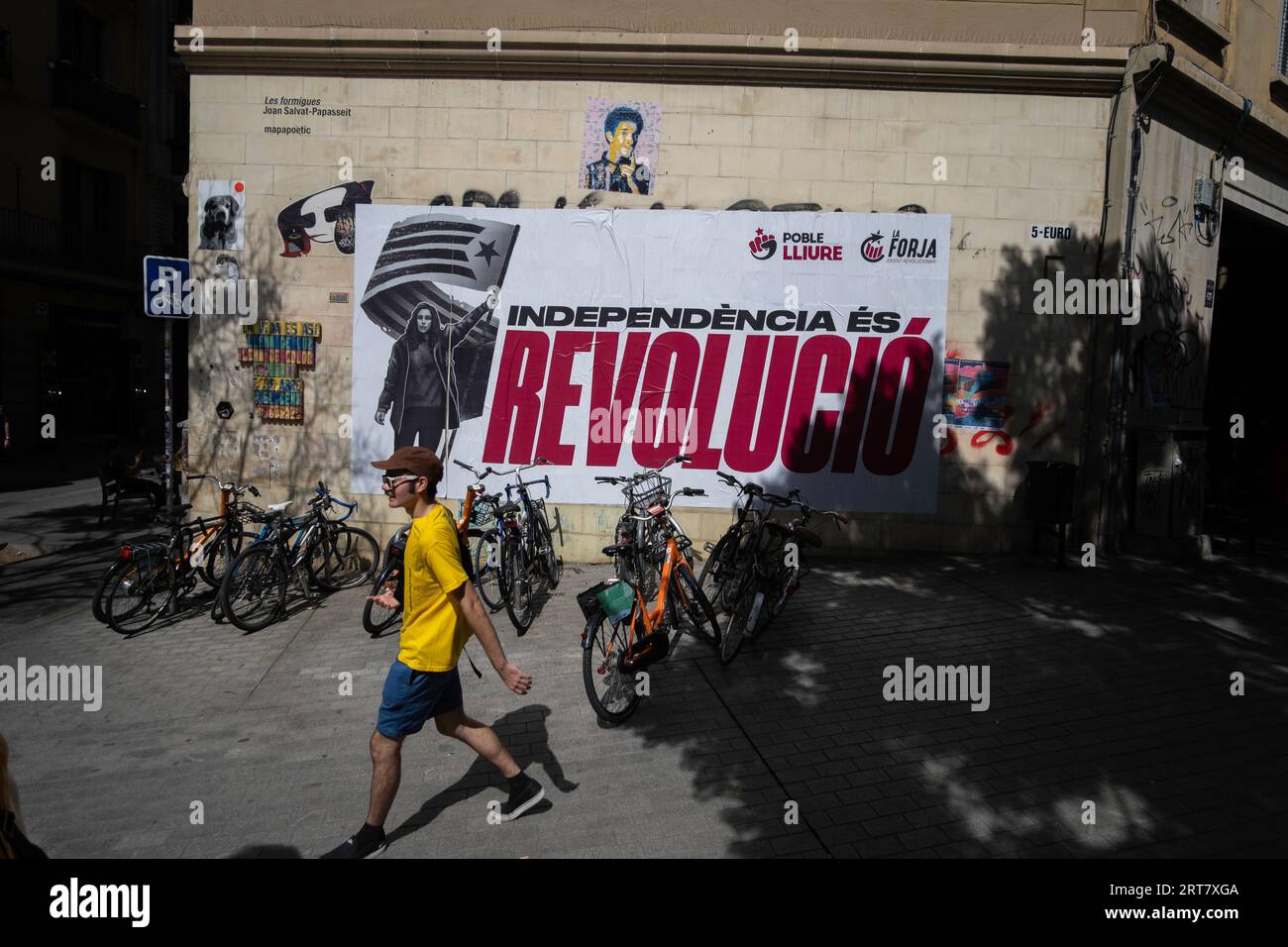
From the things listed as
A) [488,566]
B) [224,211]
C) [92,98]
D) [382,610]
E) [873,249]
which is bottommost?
[382,610]

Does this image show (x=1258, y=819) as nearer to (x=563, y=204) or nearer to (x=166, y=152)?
(x=563, y=204)

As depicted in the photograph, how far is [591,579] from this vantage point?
8.84 m

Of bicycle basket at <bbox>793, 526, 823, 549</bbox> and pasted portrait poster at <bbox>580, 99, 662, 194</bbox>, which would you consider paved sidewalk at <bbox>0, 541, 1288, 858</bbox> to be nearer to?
bicycle basket at <bbox>793, 526, 823, 549</bbox>

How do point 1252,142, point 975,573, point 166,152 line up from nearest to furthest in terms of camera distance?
point 975,573
point 1252,142
point 166,152

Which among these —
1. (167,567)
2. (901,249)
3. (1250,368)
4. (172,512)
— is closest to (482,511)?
(167,567)

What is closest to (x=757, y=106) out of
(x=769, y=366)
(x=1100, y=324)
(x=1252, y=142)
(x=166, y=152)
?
(x=769, y=366)

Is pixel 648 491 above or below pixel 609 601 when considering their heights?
above

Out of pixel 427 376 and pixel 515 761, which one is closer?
pixel 515 761

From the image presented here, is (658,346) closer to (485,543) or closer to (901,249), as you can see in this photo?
(901,249)

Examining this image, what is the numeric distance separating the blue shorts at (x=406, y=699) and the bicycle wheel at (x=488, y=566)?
340cm

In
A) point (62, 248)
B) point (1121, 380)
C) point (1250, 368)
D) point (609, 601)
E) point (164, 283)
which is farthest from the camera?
point (62, 248)

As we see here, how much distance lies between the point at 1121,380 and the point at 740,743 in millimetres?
7132

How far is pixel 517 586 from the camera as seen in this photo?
7.35 metres
